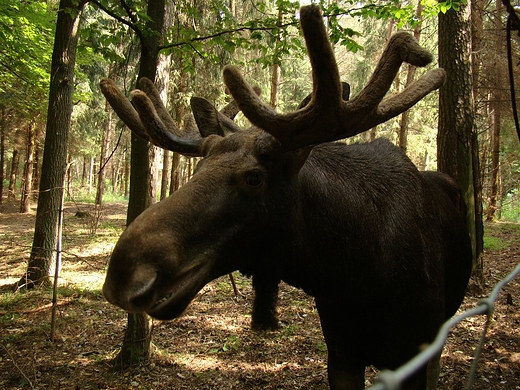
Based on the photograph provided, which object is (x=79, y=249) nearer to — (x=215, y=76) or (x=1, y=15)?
(x=1, y=15)

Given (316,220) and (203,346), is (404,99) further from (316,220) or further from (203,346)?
(203,346)

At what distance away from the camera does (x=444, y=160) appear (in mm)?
6742

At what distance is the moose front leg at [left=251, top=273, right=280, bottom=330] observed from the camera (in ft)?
7.59

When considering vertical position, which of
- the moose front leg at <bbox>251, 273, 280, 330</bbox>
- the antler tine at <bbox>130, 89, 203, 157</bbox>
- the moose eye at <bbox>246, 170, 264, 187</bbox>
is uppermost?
the antler tine at <bbox>130, 89, 203, 157</bbox>

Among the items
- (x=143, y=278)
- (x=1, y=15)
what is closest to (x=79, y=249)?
(x=1, y=15)

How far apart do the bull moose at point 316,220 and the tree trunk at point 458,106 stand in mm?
4069

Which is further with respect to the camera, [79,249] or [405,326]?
[79,249]

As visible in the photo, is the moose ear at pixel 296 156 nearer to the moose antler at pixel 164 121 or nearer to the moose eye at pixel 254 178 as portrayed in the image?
the moose eye at pixel 254 178

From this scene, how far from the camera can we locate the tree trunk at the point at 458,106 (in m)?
6.61

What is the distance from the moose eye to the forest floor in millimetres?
3560

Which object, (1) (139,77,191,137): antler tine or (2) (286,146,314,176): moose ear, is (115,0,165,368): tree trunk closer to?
(1) (139,77,191,137): antler tine

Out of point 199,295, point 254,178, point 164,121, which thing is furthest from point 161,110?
point 199,295

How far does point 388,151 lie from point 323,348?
3584 millimetres

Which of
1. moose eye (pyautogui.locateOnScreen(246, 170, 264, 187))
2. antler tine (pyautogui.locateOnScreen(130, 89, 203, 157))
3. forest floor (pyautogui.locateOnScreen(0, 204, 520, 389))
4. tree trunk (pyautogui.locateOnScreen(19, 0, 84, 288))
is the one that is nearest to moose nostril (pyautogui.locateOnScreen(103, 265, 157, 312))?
moose eye (pyautogui.locateOnScreen(246, 170, 264, 187))
